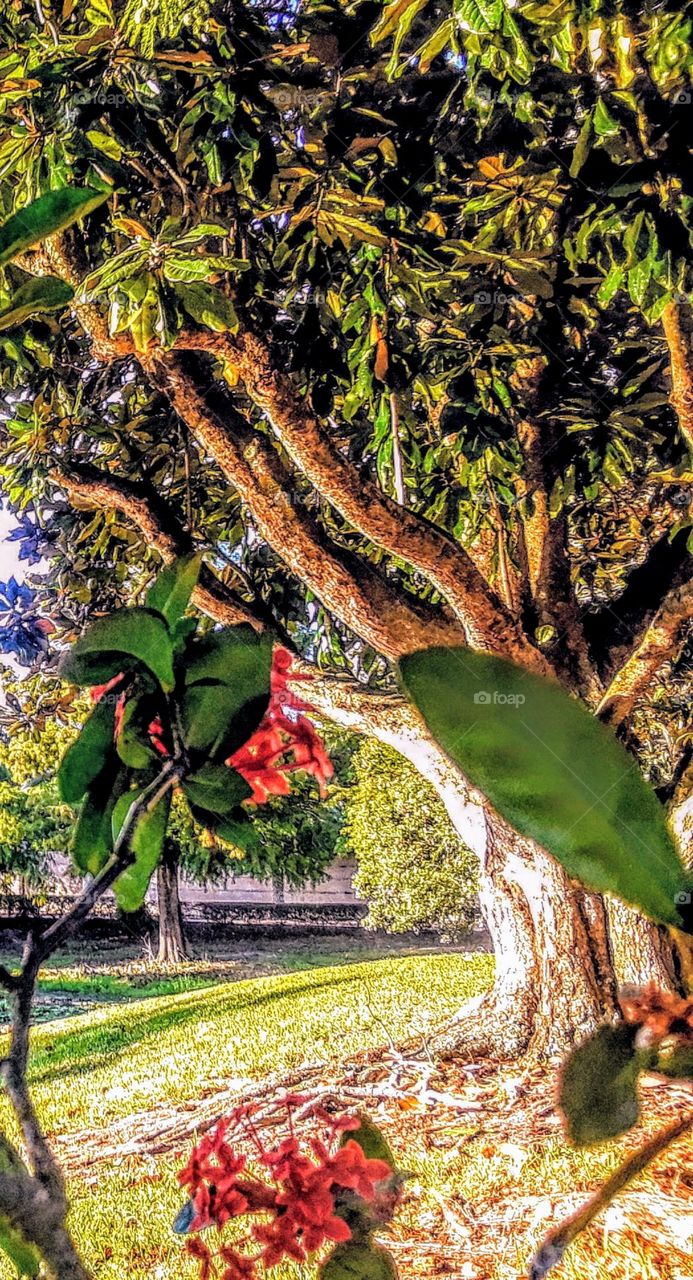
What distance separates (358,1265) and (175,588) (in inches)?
8.5

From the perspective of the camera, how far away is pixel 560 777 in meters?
0.16

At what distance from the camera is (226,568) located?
271 cm

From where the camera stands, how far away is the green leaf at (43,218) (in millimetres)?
175

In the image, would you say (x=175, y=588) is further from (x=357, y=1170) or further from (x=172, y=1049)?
(x=172, y=1049)

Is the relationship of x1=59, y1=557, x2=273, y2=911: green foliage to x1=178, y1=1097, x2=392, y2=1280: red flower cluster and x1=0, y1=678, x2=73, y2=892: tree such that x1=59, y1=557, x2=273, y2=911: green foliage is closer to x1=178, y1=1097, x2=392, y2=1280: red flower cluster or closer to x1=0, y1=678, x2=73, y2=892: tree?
x1=0, y1=678, x2=73, y2=892: tree

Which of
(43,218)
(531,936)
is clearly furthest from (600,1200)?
(531,936)

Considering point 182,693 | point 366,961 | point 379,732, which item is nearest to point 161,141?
point 182,693

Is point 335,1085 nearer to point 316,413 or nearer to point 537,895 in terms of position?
point 537,895

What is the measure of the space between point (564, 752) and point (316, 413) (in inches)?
68.1

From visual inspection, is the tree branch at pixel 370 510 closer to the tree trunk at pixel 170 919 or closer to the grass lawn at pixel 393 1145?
the grass lawn at pixel 393 1145

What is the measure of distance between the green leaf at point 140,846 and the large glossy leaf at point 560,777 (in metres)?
0.07

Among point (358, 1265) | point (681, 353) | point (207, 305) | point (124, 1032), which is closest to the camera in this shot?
point (358, 1265)

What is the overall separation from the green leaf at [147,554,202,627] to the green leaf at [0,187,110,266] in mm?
83

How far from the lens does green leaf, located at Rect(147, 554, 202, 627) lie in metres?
0.22
